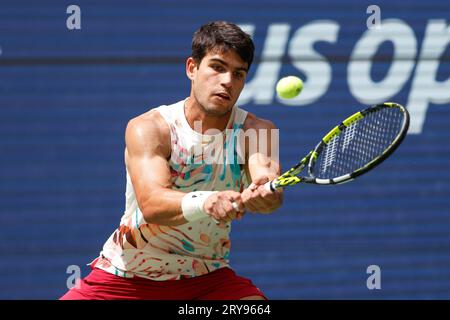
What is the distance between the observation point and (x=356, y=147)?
14.8 feet

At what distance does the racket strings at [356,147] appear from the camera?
428 cm

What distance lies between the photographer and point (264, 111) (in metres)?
6.12

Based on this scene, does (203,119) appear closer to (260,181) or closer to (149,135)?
(149,135)

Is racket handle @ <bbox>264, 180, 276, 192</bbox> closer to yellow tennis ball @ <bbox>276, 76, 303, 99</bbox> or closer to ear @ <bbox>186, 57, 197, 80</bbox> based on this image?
yellow tennis ball @ <bbox>276, 76, 303, 99</bbox>

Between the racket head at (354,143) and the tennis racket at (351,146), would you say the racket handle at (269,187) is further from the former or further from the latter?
the racket head at (354,143)

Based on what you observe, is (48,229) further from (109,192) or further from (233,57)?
(233,57)

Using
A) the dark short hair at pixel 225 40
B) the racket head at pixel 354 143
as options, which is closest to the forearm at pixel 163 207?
the racket head at pixel 354 143

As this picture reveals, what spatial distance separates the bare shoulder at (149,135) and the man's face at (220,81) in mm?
198

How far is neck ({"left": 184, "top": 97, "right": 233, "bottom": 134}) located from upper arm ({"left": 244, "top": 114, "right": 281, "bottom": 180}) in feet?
0.33

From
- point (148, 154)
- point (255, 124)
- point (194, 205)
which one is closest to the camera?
point (194, 205)

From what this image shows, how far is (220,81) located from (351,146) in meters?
0.77

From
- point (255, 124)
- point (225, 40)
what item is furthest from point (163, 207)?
point (225, 40)

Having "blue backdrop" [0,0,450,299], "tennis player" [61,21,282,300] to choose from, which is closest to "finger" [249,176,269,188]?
"tennis player" [61,21,282,300]
